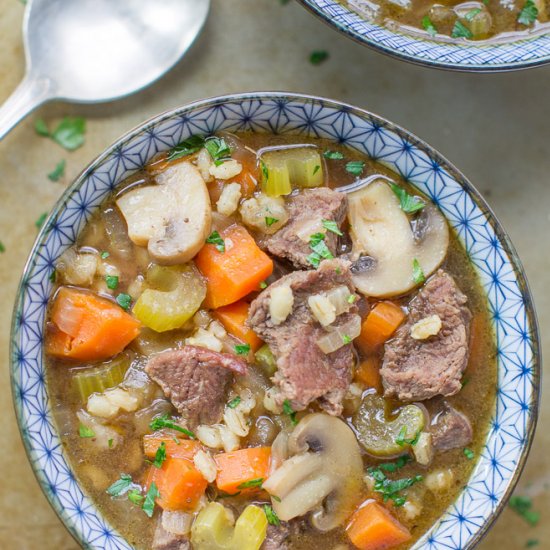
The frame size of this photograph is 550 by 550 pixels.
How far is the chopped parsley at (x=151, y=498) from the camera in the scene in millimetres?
3492

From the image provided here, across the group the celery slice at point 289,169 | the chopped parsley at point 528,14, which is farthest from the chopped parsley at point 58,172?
the chopped parsley at point 528,14

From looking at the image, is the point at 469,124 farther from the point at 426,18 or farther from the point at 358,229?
the point at 358,229

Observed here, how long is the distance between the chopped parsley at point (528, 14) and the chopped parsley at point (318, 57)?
1.02 m

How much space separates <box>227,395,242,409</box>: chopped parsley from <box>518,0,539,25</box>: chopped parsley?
7.78 ft

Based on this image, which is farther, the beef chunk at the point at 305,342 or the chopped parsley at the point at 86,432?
the chopped parsley at the point at 86,432

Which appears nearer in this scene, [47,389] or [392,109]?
[47,389]

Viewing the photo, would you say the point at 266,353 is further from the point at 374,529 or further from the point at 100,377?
the point at 374,529

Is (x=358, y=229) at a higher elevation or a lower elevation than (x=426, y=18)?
lower

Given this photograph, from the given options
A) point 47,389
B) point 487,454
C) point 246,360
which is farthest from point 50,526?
point 487,454

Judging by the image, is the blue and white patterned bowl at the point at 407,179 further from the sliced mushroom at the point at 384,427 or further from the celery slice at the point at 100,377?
the sliced mushroom at the point at 384,427

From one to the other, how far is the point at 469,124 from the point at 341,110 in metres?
0.99

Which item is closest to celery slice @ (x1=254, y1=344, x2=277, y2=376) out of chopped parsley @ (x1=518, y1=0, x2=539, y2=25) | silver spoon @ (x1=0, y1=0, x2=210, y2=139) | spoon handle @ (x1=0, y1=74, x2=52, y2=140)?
silver spoon @ (x1=0, y1=0, x2=210, y2=139)

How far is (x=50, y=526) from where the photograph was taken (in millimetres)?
4023

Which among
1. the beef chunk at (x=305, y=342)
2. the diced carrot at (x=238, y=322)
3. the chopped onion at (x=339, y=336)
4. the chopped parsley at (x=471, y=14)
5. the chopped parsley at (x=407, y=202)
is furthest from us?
the chopped parsley at (x=471, y=14)
